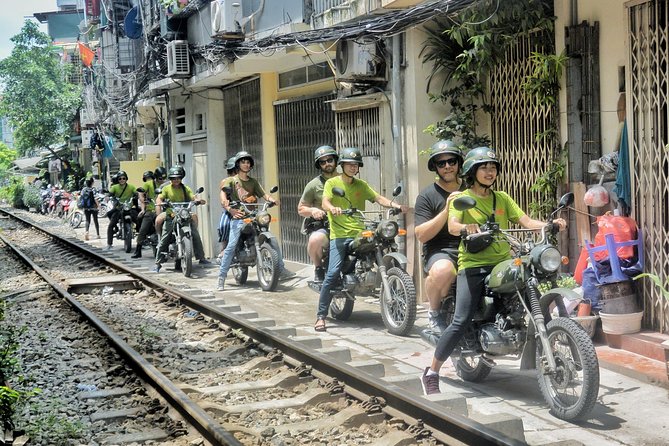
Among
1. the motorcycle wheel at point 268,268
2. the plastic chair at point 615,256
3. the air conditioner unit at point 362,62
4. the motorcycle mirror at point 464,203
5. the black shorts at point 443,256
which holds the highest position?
the air conditioner unit at point 362,62

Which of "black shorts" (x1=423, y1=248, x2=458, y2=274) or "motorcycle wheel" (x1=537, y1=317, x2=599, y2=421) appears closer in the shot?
"motorcycle wheel" (x1=537, y1=317, x2=599, y2=421)

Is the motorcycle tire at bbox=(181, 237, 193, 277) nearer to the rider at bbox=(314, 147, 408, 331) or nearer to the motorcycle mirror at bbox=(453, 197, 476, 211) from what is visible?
the rider at bbox=(314, 147, 408, 331)

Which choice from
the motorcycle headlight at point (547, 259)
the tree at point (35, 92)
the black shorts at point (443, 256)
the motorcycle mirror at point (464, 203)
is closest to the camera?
the motorcycle mirror at point (464, 203)

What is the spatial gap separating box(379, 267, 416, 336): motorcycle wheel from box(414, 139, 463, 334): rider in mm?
Answer: 1418

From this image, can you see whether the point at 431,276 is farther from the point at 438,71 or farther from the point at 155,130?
the point at 155,130

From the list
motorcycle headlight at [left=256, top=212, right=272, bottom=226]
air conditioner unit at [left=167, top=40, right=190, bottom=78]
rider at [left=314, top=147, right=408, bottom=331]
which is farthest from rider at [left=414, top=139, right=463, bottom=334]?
air conditioner unit at [left=167, top=40, right=190, bottom=78]

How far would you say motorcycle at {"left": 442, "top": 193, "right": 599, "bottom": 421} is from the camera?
5.50 meters

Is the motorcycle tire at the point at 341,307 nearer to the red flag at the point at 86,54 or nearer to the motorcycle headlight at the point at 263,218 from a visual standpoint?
the motorcycle headlight at the point at 263,218

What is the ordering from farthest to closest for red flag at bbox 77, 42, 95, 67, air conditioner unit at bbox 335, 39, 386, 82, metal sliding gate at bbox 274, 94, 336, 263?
red flag at bbox 77, 42, 95, 67 → metal sliding gate at bbox 274, 94, 336, 263 → air conditioner unit at bbox 335, 39, 386, 82

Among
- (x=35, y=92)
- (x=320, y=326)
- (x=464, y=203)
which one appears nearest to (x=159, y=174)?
(x=320, y=326)

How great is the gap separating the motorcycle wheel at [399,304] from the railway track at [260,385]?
0.99 m

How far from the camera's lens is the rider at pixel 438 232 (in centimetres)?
661

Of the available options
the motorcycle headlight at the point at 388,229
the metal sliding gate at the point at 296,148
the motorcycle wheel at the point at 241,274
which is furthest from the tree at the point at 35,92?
the motorcycle headlight at the point at 388,229

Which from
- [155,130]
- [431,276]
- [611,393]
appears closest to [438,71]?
[431,276]
